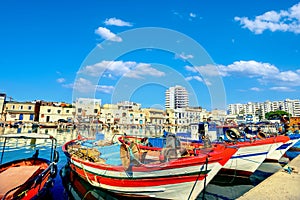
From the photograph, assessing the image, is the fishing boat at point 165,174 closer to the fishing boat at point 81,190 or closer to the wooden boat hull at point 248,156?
the fishing boat at point 81,190

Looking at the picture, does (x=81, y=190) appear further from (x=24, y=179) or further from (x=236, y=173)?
(x=236, y=173)

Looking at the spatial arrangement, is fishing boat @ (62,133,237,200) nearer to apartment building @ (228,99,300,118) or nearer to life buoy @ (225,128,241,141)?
life buoy @ (225,128,241,141)

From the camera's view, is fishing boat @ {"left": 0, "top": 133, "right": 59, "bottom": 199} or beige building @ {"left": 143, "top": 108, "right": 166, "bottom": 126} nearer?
fishing boat @ {"left": 0, "top": 133, "right": 59, "bottom": 199}

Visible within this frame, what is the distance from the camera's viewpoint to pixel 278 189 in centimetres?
760

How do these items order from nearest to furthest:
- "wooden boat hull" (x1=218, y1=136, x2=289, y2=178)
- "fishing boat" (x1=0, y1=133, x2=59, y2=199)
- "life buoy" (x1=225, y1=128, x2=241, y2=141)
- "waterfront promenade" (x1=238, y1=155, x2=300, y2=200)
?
"fishing boat" (x1=0, y1=133, x2=59, y2=199) → "waterfront promenade" (x1=238, y1=155, x2=300, y2=200) → "wooden boat hull" (x1=218, y1=136, x2=289, y2=178) → "life buoy" (x1=225, y1=128, x2=241, y2=141)

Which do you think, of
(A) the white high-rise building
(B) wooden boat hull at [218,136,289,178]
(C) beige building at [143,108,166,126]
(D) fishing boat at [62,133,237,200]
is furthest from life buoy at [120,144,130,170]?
(C) beige building at [143,108,166,126]

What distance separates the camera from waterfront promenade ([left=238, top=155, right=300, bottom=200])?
6793 mm

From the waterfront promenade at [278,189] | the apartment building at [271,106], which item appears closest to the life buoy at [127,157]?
the waterfront promenade at [278,189]

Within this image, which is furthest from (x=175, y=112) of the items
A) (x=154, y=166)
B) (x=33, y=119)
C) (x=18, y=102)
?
(x=154, y=166)

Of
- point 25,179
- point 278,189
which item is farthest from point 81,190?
point 278,189

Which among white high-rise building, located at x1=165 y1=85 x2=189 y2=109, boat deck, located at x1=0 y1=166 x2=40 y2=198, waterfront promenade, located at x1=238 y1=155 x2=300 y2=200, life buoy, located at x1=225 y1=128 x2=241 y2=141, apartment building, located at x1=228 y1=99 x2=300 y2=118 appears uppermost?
apartment building, located at x1=228 y1=99 x2=300 y2=118

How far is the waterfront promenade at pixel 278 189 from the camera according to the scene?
22.3 ft

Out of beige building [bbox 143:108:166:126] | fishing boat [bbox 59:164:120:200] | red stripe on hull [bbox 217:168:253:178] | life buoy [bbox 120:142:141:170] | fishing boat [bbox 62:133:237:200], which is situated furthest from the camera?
beige building [bbox 143:108:166:126]

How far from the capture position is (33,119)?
51.4 metres
